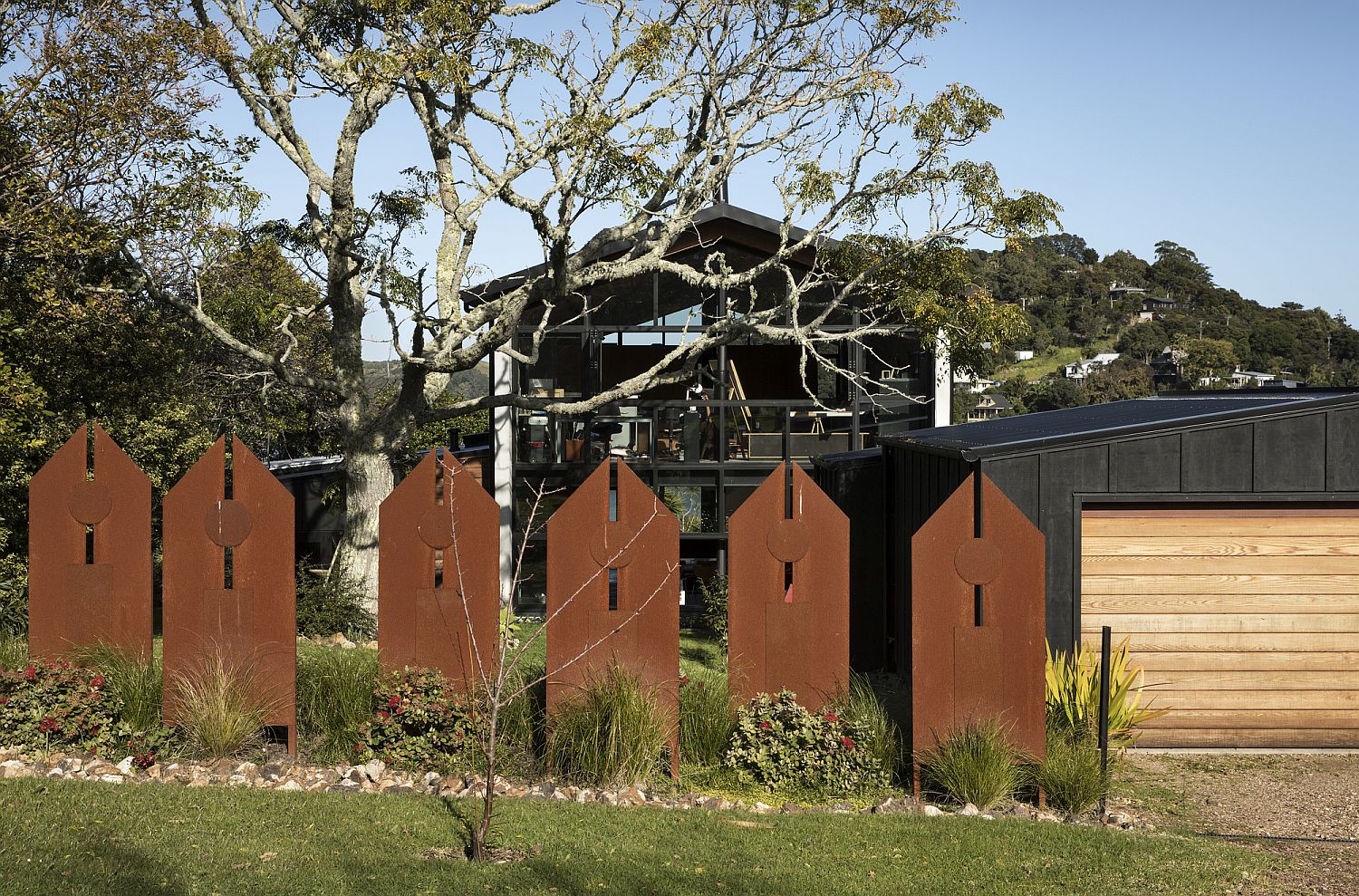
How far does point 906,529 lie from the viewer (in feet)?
36.9

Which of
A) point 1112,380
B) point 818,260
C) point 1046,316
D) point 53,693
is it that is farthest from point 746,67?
point 1046,316

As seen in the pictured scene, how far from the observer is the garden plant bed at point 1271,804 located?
231 inches

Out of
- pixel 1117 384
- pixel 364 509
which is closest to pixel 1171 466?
pixel 364 509

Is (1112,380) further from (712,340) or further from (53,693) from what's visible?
(53,693)

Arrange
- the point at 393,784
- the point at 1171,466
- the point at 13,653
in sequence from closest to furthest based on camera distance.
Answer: the point at 393,784
the point at 13,653
the point at 1171,466

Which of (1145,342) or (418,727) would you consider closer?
(418,727)

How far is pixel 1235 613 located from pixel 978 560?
3635 mm

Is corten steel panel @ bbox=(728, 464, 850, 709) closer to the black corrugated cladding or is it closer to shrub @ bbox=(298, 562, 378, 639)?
the black corrugated cladding

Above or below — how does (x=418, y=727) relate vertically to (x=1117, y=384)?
below

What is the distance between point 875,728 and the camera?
268 inches

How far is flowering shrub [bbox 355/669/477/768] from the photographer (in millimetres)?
6680

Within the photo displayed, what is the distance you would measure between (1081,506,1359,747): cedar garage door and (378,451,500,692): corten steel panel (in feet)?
15.3

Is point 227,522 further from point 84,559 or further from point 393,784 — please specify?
point 393,784

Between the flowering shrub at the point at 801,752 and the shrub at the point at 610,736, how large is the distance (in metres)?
0.48
